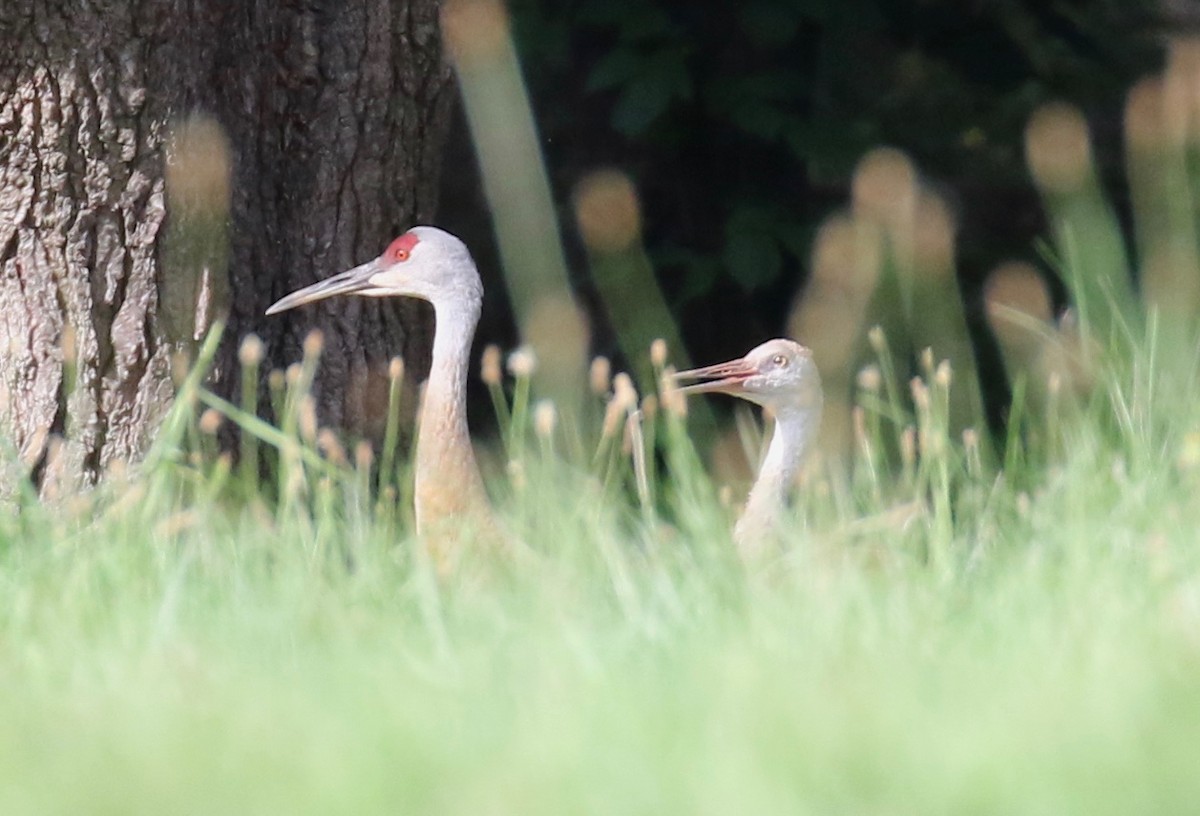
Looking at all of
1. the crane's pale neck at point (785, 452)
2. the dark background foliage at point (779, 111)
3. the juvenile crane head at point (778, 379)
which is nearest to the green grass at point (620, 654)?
the crane's pale neck at point (785, 452)

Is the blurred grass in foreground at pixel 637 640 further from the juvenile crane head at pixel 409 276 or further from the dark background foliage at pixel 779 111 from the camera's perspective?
the dark background foliage at pixel 779 111

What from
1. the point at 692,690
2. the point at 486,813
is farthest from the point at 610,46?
the point at 486,813

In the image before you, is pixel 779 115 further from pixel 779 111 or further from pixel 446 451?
pixel 446 451

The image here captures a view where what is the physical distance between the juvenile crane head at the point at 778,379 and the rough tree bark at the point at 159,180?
3.66 ft

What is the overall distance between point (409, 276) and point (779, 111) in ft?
5.63

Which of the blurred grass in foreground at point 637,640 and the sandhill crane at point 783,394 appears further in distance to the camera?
the sandhill crane at point 783,394

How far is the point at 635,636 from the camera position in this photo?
3.21 m

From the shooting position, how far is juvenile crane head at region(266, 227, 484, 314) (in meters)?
5.16

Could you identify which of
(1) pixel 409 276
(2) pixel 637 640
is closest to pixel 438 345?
(1) pixel 409 276

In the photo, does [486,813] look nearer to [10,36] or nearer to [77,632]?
[77,632]

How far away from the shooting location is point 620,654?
10.2 ft

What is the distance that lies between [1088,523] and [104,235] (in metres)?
2.73

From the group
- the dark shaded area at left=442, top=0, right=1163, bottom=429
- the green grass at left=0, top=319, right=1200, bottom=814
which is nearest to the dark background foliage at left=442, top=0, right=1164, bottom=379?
the dark shaded area at left=442, top=0, right=1163, bottom=429

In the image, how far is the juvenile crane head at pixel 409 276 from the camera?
5.16m
